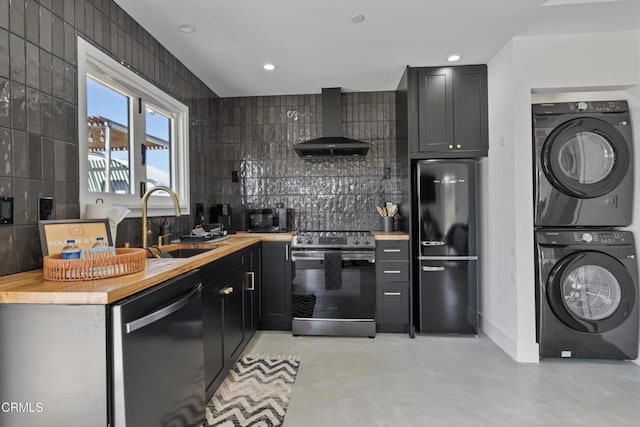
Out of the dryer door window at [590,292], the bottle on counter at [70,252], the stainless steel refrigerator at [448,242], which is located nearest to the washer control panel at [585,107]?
the stainless steel refrigerator at [448,242]

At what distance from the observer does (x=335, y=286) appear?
9.71ft

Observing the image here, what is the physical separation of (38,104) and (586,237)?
3.51 metres

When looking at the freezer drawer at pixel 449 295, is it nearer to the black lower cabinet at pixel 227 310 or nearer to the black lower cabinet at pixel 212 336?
the black lower cabinet at pixel 227 310

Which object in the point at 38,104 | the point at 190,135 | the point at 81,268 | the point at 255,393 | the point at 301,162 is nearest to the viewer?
the point at 81,268

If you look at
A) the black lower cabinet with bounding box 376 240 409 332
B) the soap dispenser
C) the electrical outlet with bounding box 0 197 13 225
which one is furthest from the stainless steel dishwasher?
the black lower cabinet with bounding box 376 240 409 332

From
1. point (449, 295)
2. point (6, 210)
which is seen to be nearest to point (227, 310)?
point (6, 210)

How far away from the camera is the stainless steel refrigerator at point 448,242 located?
9.68ft

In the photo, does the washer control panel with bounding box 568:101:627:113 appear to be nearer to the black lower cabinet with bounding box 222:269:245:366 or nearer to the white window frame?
the black lower cabinet with bounding box 222:269:245:366

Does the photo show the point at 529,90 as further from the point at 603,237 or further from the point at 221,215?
the point at 221,215

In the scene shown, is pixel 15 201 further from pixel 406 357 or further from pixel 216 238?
pixel 406 357

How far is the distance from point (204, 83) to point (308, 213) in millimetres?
1772

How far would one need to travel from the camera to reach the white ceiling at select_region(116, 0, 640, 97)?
2057mm

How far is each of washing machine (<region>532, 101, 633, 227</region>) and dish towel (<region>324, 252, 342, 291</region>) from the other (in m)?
1.69

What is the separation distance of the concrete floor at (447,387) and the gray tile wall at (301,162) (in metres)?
1.50
